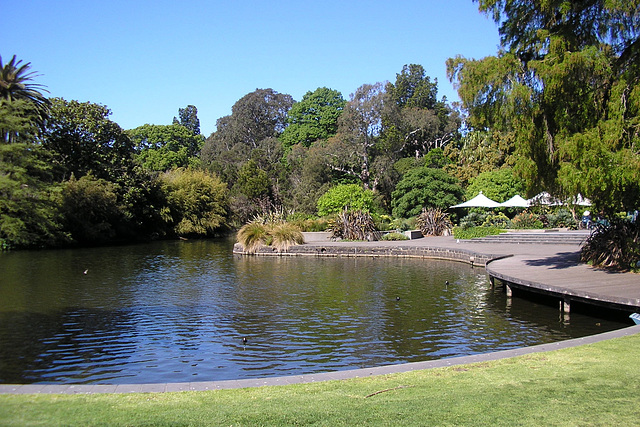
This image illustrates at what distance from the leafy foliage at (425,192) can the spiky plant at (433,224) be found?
262 centimetres

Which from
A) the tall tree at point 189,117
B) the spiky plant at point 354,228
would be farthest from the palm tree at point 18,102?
the tall tree at point 189,117

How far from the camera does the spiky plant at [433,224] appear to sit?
34875 mm

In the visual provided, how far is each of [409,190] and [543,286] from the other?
26.6 metres

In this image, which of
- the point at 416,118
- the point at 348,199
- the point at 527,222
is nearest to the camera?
the point at 527,222

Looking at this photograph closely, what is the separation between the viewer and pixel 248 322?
13.0m

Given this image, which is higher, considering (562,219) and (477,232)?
(562,219)

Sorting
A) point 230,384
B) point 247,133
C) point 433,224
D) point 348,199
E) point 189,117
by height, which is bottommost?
point 230,384

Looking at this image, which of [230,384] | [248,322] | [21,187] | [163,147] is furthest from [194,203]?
[230,384]

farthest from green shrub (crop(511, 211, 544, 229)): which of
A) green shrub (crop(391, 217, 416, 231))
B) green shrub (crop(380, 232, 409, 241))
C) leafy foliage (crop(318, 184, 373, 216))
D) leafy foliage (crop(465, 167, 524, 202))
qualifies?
leafy foliage (crop(318, 184, 373, 216))

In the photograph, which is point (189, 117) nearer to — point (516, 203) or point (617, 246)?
point (516, 203)

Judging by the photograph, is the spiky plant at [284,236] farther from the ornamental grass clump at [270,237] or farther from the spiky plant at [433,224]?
the spiky plant at [433,224]

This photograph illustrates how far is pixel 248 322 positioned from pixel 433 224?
23.7 metres

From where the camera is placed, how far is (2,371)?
9273 millimetres

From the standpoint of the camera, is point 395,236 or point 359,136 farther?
point 359,136
